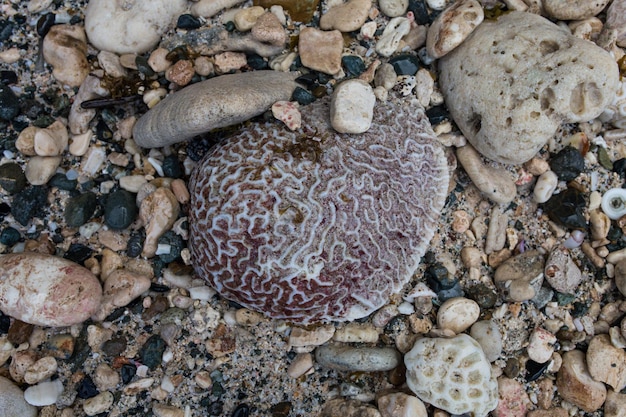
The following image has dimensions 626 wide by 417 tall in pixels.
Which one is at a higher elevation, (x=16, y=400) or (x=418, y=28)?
(x=418, y=28)

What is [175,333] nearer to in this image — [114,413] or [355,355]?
[114,413]

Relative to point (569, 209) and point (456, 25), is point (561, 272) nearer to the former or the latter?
point (569, 209)

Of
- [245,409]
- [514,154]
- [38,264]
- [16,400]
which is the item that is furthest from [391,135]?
[16,400]

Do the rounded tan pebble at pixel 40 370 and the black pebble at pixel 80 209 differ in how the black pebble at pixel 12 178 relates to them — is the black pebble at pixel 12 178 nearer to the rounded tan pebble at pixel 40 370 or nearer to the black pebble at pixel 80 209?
the black pebble at pixel 80 209

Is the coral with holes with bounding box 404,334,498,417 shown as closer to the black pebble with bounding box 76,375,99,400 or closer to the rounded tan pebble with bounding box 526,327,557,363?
the rounded tan pebble with bounding box 526,327,557,363

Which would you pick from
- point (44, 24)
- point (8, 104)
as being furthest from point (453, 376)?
point (44, 24)

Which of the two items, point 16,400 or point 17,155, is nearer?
point 16,400

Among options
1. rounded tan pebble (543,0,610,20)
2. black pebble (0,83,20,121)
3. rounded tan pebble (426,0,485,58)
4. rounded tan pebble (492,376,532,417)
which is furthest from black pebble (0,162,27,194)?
rounded tan pebble (543,0,610,20)
